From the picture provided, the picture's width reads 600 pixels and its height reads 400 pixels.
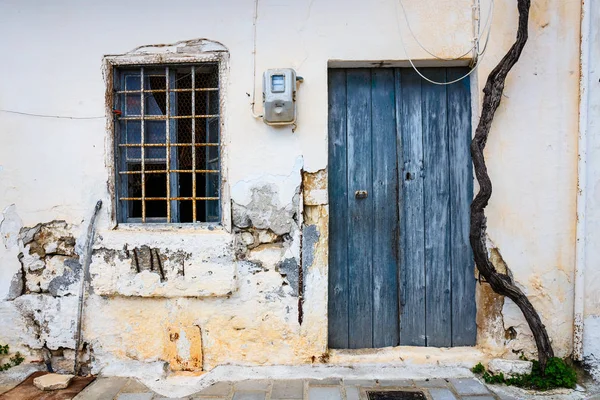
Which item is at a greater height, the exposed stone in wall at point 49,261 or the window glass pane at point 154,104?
the window glass pane at point 154,104

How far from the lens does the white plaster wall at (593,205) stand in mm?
2910

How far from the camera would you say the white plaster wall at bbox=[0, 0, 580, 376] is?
2.98m

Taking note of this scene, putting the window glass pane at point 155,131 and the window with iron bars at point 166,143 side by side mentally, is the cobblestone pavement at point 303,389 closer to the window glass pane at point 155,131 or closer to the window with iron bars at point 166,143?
the window with iron bars at point 166,143

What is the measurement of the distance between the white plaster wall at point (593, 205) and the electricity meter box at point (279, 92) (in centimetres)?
214

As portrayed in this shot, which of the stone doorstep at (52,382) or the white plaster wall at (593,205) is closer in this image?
the stone doorstep at (52,382)

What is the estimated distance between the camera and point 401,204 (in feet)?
10.5

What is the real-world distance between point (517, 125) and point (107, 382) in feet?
11.6

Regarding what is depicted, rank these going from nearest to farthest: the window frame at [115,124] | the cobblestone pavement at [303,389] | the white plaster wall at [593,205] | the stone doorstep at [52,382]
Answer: the cobblestone pavement at [303,389] → the stone doorstep at [52,382] → the white plaster wall at [593,205] → the window frame at [115,124]

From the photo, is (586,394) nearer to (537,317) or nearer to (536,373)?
(536,373)

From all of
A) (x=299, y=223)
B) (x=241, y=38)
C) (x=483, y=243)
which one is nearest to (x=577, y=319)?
(x=483, y=243)

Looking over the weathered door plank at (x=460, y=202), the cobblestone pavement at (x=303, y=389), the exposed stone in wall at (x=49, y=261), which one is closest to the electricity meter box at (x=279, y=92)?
the weathered door plank at (x=460, y=202)

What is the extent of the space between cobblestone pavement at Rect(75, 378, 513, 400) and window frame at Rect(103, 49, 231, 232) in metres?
1.12

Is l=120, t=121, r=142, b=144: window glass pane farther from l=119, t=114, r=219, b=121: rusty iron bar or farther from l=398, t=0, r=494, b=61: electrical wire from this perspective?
l=398, t=0, r=494, b=61: electrical wire

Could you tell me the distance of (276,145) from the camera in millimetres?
3037
